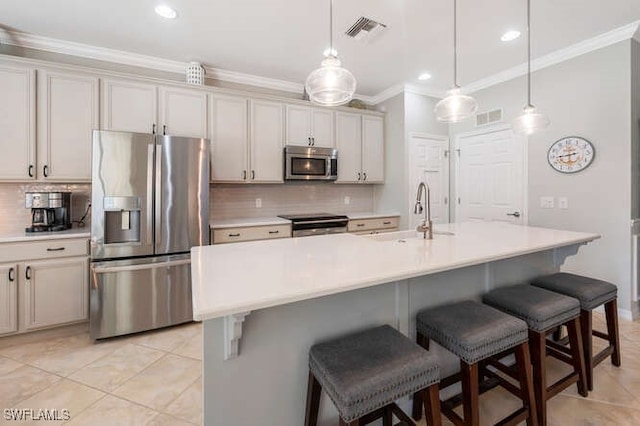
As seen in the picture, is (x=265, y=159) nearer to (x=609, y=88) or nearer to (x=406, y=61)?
(x=406, y=61)

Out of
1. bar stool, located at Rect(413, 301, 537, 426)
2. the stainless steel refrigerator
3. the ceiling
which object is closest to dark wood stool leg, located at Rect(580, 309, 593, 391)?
bar stool, located at Rect(413, 301, 537, 426)

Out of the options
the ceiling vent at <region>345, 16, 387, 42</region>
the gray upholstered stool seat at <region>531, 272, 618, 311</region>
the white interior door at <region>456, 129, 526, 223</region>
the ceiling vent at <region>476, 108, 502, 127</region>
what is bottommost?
the gray upholstered stool seat at <region>531, 272, 618, 311</region>

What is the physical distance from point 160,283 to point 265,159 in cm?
179

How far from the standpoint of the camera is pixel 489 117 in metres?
3.88

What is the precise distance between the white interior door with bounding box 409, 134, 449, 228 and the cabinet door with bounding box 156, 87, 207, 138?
2728 mm

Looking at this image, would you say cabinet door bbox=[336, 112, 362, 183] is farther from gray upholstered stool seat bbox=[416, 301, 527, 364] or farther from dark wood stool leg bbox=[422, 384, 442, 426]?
dark wood stool leg bbox=[422, 384, 442, 426]

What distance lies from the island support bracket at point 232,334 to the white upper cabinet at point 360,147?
3.14 meters

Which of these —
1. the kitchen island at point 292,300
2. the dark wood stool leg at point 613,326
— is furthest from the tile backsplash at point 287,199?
the dark wood stool leg at point 613,326

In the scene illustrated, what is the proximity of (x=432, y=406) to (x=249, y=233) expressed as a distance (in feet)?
8.12

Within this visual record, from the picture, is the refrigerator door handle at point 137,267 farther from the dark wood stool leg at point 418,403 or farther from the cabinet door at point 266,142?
the dark wood stool leg at point 418,403

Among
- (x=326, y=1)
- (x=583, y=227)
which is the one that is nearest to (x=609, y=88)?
(x=583, y=227)

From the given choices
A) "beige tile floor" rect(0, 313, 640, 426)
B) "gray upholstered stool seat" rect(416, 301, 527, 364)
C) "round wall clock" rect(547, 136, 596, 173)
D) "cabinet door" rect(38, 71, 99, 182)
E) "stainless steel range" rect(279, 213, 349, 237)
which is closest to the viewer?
"gray upholstered stool seat" rect(416, 301, 527, 364)

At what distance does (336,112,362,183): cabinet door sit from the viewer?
405 cm

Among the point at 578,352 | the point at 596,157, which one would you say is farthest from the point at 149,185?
the point at 596,157
